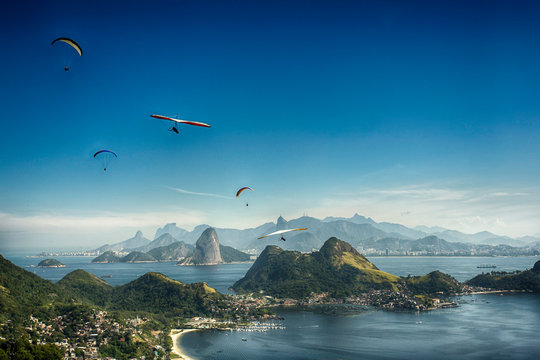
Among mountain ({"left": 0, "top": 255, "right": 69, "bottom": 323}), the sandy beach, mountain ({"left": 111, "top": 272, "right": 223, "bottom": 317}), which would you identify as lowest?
the sandy beach

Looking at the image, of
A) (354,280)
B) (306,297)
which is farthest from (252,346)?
(354,280)

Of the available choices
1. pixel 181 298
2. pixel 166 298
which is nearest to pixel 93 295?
pixel 166 298

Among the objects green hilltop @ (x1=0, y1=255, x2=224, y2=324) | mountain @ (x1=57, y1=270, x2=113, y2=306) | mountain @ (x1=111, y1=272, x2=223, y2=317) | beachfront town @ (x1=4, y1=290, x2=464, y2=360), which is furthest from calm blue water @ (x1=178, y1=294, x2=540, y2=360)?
mountain @ (x1=57, y1=270, x2=113, y2=306)

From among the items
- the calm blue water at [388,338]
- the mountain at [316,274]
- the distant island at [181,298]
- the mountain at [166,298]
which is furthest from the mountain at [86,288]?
the mountain at [316,274]

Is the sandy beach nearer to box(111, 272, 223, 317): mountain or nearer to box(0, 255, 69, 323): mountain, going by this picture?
box(111, 272, 223, 317): mountain

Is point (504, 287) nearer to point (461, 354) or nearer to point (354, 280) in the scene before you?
point (354, 280)
